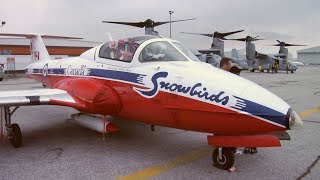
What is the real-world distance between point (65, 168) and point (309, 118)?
25.9 feet

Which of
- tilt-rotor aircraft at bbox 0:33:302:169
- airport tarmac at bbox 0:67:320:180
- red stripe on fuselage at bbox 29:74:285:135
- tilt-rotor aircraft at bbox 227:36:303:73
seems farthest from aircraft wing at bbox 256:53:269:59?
red stripe on fuselage at bbox 29:74:285:135

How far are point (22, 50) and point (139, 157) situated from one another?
5238 centimetres

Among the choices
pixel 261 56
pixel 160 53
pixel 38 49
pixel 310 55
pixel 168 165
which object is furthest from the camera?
pixel 310 55

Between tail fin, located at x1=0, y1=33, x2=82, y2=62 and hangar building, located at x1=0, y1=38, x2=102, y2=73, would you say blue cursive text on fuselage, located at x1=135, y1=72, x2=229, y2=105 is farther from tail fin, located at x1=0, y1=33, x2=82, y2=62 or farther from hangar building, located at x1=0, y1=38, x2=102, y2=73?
hangar building, located at x1=0, y1=38, x2=102, y2=73

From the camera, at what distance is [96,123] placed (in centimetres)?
715

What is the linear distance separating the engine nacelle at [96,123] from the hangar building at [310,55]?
159 metres

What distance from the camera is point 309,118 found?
32.9ft

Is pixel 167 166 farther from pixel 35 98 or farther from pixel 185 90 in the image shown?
pixel 35 98

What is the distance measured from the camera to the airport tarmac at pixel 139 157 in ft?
16.9

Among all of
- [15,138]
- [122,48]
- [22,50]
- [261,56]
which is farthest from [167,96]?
[22,50]

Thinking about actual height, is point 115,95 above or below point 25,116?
above

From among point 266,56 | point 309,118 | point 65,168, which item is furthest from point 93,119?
point 266,56

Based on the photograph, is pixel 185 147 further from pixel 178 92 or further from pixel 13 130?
pixel 13 130

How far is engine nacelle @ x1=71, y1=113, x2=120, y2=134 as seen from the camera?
6.75 metres
